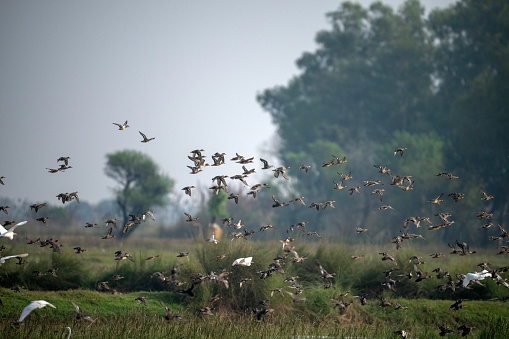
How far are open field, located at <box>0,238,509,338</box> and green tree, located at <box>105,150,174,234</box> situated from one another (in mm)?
24283

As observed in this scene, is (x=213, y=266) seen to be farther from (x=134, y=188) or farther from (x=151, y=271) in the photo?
(x=134, y=188)

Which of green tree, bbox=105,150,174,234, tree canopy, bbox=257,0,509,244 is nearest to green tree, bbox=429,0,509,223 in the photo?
tree canopy, bbox=257,0,509,244

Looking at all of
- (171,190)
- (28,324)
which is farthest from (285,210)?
(28,324)

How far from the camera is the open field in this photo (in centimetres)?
1186

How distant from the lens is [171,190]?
149 ft

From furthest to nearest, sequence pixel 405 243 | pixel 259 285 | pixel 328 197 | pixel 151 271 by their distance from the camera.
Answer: pixel 328 197 → pixel 405 243 → pixel 151 271 → pixel 259 285

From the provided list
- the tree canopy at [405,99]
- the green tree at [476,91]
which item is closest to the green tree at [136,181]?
the tree canopy at [405,99]

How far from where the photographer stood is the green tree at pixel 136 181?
42094 millimetres

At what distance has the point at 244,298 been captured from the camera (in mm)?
14992

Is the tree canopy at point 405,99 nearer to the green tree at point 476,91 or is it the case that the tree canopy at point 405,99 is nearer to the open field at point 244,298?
the green tree at point 476,91

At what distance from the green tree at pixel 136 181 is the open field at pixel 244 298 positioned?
24.3m

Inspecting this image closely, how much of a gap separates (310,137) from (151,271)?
4153 centimetres

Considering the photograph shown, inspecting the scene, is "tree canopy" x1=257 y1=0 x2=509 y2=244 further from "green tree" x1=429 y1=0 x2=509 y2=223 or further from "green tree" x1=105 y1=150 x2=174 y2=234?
"green tree" x1=105 y1=150 x2=174 y2=234

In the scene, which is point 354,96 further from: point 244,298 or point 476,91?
point 244,298
